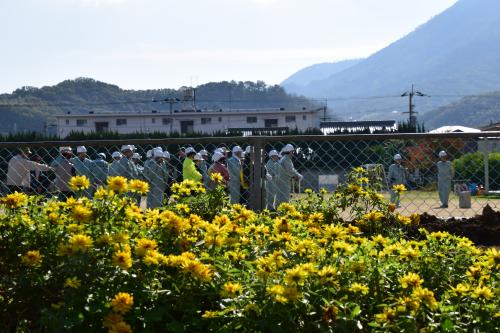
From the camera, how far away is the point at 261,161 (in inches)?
225

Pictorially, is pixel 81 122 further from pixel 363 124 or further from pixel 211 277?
pixel 211 277

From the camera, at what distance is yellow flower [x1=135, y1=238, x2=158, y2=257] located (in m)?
2.90

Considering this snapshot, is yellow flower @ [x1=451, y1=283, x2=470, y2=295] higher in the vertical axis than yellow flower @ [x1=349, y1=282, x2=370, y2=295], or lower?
lower

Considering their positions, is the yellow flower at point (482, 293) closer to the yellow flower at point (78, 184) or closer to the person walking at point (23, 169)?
the yellow flower at point (78, 184)

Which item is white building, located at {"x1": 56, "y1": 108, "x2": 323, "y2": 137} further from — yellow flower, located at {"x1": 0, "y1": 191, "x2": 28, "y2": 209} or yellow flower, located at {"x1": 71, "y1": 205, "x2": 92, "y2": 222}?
yellow flower, located at {"x1": 71, "y1": 205, "x2": 92, "y2": 222}

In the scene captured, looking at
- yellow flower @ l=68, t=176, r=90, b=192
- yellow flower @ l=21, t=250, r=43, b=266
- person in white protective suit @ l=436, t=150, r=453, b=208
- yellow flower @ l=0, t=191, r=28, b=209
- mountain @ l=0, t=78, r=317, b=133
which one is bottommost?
person in white protective suit @ l=436, t=150, r=453, b=208

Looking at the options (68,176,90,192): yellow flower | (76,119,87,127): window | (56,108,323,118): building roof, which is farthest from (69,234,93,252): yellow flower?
(76,119,87,127): window

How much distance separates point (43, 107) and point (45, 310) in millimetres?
171139

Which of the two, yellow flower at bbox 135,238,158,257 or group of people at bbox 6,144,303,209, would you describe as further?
group of people at bbox 6,144,303,209

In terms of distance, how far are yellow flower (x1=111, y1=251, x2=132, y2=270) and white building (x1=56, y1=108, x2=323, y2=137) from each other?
3132 inches

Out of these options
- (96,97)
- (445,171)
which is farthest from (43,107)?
(445,171)

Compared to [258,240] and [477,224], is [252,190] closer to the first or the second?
[258,240]

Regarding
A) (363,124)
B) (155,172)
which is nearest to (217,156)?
(155,172)

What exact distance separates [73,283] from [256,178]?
9.91 ft
